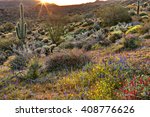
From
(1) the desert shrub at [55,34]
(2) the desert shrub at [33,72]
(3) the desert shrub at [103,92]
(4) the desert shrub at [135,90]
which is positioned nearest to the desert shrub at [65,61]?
(2) the desert shrub at [33,72]

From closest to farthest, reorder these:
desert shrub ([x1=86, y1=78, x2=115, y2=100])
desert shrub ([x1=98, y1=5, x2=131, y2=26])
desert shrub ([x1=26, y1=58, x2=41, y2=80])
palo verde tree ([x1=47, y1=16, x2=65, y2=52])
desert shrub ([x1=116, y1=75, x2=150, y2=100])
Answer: desert shrub ([x1=116, y1=75, x2=150, y2=100]) → desert shrub ([x1=86, y1=78, x2=115, y2=100]) → desert shrub ([x1=26, y1=58, x2=41, y2=80]) → palo verde tree ([x1=47, y1=16, x2=65, y2=52]) → desert shrub ([x1=98, y1=5, x2=131, y2=26])

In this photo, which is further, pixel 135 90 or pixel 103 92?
pixel 103 92

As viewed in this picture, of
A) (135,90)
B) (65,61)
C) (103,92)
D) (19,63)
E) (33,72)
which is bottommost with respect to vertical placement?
(19,63)

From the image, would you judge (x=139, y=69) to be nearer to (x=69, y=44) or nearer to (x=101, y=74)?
(x=101, y=74)

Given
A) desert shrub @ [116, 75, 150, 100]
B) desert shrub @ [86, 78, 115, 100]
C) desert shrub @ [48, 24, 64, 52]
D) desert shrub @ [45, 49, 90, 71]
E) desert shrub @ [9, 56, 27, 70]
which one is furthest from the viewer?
desert shrub @ [48, 24, 64, 52]

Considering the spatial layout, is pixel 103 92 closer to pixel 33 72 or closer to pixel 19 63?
pixel 33 72

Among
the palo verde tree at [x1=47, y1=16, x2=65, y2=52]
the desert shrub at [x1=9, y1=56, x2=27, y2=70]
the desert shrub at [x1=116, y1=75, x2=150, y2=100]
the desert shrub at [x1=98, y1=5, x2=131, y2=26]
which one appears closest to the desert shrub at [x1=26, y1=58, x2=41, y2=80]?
the desert shrub at [x1=9, y1=56, x2=27, y2=70]

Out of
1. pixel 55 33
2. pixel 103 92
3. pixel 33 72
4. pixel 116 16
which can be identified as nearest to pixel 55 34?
pixel 55 33

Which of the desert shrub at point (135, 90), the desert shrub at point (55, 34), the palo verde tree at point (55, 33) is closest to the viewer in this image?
the desert shrub at point (135, 90)

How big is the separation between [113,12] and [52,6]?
5840 centimetres

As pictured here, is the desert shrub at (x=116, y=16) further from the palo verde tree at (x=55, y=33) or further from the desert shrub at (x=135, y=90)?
the desert shrub at (x=135, y=90)

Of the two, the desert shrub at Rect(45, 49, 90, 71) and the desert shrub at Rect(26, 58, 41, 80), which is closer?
the desert shrub at Rect(26, 58, 41, 80)

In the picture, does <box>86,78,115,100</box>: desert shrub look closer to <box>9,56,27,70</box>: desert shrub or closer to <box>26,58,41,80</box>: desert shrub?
<box>26,58,41,80</box>: desert shrub

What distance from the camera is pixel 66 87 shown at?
688 centimetres
